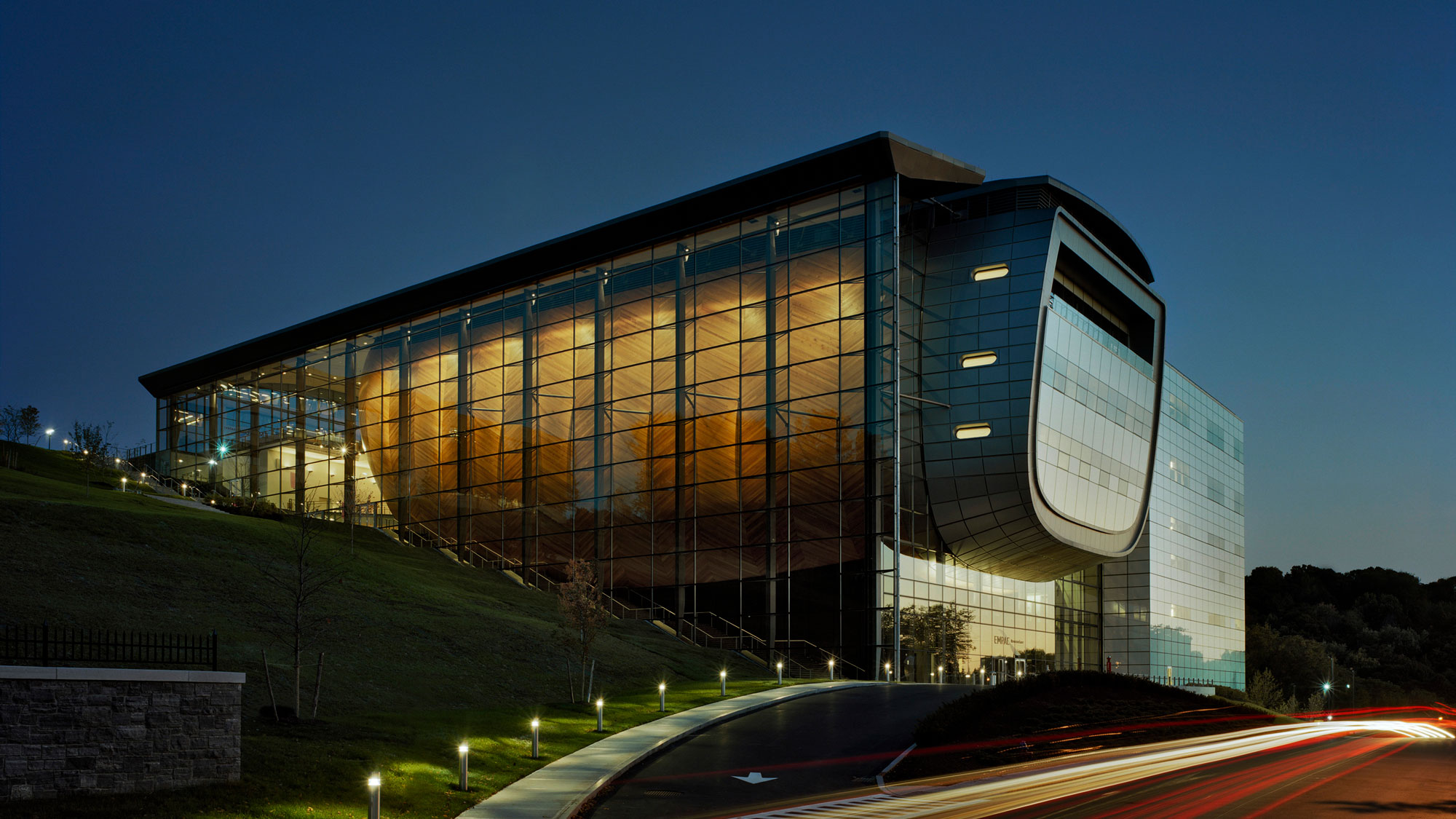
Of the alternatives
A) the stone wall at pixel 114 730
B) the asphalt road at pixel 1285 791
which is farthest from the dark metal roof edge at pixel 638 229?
the stone wall at pixel 114 730

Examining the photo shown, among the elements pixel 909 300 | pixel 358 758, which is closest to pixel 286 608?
pixel 358 758

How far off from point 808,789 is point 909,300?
34083 mm

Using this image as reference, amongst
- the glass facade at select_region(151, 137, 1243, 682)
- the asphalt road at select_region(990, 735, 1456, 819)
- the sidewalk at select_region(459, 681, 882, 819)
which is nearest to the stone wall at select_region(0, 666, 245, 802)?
the sidewalk at select_region(459, 681, 882, 819)

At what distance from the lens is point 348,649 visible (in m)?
32.7

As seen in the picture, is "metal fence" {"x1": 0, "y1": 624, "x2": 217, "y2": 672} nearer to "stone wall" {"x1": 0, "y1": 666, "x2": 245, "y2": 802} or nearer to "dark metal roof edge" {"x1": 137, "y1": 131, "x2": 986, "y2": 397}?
"stone wall" {"x1": 0, "y1": 666, "x2": 245, "y2": 802}

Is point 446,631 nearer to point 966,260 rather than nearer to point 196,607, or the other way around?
point 196,607

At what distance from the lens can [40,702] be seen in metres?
15.7

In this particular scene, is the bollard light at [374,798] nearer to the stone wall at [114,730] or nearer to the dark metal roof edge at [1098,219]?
the stone wall at [114,730]

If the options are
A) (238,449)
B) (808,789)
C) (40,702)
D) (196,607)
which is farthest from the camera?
(238,449)

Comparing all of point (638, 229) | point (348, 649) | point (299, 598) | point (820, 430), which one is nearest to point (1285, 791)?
point (299, 598)

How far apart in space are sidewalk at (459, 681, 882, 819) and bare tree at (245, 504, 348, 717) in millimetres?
5473

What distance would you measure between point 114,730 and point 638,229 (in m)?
42.8

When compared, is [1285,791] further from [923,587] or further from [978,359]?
[978,359]

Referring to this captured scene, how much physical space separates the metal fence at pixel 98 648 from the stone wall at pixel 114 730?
42cm
